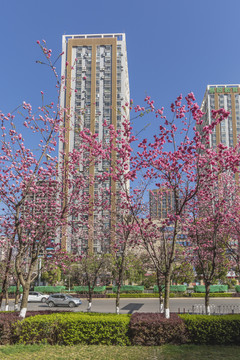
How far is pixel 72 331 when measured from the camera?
11.7m

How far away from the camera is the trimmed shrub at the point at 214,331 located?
11.5m

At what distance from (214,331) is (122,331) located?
3380 mm

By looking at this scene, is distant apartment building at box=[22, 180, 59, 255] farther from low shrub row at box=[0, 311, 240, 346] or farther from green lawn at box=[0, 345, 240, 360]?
green lawn at box=[0, 345, 240, 360]

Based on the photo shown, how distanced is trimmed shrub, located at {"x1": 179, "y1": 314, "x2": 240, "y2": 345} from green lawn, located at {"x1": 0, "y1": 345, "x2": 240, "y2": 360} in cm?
47

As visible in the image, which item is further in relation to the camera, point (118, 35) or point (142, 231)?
point (118, 35)

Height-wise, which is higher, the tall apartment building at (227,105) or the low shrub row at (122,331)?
the tall apartment building at (227,105)

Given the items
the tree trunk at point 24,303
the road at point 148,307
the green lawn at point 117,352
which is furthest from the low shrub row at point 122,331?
the road at point 148,307

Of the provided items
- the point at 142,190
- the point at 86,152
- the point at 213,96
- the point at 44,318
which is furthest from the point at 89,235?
the point at 213,96

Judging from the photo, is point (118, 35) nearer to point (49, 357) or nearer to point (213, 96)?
point (213, 96)

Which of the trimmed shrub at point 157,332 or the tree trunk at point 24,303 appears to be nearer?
the trimmed shrub at point 157,332

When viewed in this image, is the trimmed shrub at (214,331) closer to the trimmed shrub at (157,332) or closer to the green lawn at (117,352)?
the trimmed shrub at (157,332)

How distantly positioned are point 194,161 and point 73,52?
9203 centimetres

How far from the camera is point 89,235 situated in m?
25.9

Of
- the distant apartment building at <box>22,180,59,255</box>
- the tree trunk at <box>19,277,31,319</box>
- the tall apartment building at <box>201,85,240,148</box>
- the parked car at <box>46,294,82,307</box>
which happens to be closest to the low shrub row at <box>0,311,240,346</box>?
the tree trunk at <box>19,277,31,319</box>
